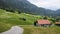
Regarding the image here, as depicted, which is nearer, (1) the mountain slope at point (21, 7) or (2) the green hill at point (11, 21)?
(2) the green hill at point (11, 21)

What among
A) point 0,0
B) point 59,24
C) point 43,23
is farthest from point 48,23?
point 0,0

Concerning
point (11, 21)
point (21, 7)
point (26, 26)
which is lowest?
point (21, 7)

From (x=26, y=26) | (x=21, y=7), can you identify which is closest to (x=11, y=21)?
(x=26, y=26)

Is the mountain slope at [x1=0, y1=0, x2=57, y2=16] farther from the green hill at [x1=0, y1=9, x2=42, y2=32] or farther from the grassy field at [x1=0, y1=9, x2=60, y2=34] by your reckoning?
the grassy field at [x1=0, y1=9, x2=60, y2=34]

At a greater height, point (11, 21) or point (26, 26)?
point (26, 26)

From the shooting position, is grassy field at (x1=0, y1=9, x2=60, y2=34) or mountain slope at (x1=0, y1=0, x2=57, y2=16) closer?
grassy field at (x1=0, y1=9, x2=60, y2=34)

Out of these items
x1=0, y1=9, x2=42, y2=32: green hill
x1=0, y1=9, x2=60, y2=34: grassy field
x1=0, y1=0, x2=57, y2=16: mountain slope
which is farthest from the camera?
x1=0, y1=0, x2=57, y2=16: mountain slope

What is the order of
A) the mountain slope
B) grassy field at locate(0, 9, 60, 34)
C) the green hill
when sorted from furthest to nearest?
the mountain slope → the green hill → grassy field at locate(0, 9, 60, 34)

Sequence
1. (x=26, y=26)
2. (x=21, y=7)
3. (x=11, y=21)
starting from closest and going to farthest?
1. (x=26, y=26)
2. (x=11, y=21)
3. (x=21, y=7)

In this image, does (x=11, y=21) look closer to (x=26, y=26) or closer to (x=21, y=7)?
(x=26, y=26)

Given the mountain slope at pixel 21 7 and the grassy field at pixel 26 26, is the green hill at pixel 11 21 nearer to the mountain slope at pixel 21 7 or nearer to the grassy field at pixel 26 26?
the grassy field at pixel 26 26

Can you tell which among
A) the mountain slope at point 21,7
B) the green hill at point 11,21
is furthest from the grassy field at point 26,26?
the mountain slope at point 21,7

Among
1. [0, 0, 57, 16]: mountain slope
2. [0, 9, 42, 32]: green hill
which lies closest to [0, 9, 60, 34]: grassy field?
[0, 9, 42, 32]: green hill

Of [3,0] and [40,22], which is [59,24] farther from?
[3,0]
